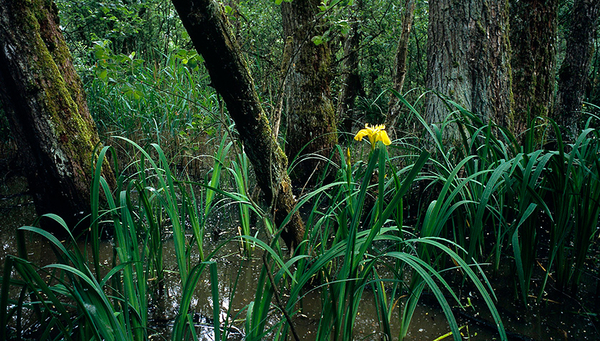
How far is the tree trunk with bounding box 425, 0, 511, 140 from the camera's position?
8.77 ft

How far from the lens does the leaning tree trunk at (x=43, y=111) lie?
8.32 ft

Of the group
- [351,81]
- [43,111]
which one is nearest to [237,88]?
[43,111]

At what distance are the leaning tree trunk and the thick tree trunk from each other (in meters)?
1.52

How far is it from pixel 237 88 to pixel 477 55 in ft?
5.99

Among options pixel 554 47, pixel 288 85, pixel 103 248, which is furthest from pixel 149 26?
pixel 554 47

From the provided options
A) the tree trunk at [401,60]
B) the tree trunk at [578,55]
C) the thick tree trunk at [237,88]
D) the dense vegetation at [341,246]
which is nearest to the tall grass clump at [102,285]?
the dense vegetation at [341,246]

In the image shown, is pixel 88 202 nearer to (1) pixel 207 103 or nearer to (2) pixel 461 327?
(1) pixel 207 103

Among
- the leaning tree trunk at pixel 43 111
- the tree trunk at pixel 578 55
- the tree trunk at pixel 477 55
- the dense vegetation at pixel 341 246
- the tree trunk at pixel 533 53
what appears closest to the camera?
the dense vegetation at pixel 341 246

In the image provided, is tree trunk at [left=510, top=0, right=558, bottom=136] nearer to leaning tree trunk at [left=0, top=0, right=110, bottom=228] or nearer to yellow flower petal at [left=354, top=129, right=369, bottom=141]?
yellow flower petal at [left=354, top=129, right=369, bottom=141]

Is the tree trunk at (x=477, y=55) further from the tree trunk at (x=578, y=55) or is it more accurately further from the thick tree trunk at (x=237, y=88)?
the tree trunk at (x=578, y=55)

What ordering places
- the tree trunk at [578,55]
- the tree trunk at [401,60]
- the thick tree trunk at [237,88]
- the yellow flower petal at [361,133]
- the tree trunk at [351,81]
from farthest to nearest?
1. the tree trunk at [351,81]
2. the tree trunk at [578,55]
3. the tree trunk at [401,60]
4. the yellow flower petal at [361,133]
5. the thick tree trunk at [237,88]

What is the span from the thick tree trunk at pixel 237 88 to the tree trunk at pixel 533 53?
230cm

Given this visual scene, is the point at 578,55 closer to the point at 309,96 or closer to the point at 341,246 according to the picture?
the point at 309,96

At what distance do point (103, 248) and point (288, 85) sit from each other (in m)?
2.35
